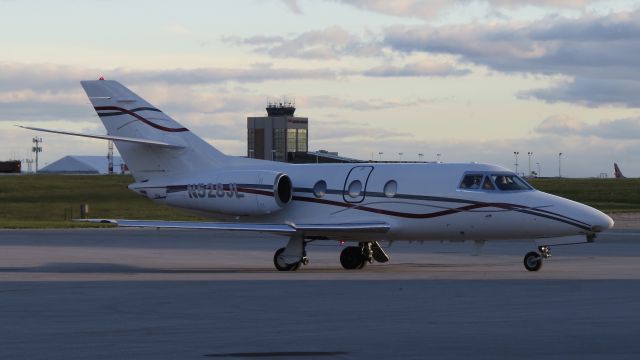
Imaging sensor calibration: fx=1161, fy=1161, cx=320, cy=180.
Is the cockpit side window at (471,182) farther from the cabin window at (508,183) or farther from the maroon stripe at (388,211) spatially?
the maroon stripe at (388,211)

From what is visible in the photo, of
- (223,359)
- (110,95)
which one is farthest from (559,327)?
(110,95)

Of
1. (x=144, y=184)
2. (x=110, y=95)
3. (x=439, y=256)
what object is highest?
(x=110, y=95)

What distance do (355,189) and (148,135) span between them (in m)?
5.87

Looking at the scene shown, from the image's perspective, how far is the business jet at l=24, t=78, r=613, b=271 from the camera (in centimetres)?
2631

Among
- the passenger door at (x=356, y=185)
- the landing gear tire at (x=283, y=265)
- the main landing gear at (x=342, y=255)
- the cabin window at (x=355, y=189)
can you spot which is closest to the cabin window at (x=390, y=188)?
the passenger door at (x=356, y=185)

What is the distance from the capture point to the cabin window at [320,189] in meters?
28.7

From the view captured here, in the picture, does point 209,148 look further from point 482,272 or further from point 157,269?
→ point 482,272

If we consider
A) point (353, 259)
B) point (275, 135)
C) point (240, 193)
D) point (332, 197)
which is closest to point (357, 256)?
point (353, 259)

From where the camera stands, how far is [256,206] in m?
29.0

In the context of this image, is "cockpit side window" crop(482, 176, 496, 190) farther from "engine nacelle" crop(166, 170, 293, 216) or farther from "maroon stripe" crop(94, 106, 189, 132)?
"maroon stripe" crop(94, 106, 189, 132)

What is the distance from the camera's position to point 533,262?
26359 mm

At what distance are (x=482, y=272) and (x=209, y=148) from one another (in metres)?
8.30

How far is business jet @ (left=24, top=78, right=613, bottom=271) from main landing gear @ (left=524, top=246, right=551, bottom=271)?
2 cm

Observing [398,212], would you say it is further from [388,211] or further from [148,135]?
[148,135]
